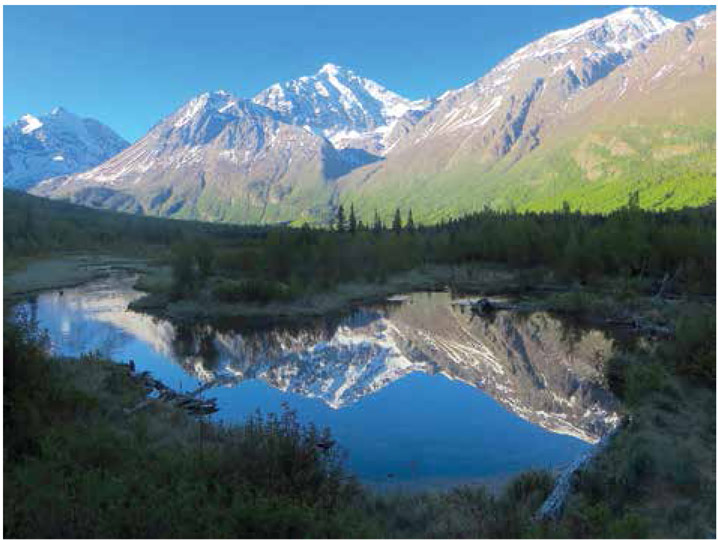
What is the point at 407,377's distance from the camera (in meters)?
25.5

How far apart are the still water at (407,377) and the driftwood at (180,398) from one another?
580 millimetres

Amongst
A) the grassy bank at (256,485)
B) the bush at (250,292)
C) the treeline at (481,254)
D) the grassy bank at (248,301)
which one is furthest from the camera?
the treeline at (481,254)

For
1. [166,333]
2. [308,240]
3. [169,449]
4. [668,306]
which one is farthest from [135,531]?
[308,240]

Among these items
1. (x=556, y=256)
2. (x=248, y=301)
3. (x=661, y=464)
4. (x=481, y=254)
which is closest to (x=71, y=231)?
(x=481, y=254)

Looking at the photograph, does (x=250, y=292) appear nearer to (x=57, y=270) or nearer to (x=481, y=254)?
(x=481, y=254)

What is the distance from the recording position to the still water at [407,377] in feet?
54.9

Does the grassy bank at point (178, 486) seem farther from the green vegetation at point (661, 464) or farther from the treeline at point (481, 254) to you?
the treeline at point (481, 254)

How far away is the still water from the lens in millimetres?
16719

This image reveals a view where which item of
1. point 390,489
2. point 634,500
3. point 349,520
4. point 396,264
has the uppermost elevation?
point 396,264

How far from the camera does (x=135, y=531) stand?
22.3 feet

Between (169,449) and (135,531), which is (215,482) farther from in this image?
(169,449)

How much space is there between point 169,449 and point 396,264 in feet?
173

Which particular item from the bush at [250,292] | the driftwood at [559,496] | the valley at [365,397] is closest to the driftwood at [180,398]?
the valley at [365,397]

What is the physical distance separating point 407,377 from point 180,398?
33.9 feet
